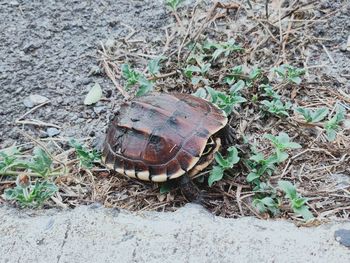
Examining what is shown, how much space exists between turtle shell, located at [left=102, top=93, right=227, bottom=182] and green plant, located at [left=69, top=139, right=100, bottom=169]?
0.07 m

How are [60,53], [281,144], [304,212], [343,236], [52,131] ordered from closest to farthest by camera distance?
1. [343,236]
2. [304,212]
3. [281,144]
4. [52,131]
5. [60,53]

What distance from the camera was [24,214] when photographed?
6.43 ft

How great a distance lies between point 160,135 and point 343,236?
77 centimetres

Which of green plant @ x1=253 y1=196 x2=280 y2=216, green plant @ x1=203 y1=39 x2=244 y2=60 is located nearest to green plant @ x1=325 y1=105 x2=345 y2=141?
green plant @ x1=253 y1=196 x2=280 y2=216

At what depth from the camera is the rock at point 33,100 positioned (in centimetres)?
257

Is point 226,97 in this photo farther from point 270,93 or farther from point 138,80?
point 138,80

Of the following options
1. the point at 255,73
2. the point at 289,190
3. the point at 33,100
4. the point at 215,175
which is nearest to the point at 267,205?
the point at 289,190

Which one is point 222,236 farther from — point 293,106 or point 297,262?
point 293,106

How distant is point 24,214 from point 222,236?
0.75m

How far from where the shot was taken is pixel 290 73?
98.3 inches

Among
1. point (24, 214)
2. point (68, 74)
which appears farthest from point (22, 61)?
point (24, 214)

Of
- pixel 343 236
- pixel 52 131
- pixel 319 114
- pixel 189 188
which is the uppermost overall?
pixel 343 236

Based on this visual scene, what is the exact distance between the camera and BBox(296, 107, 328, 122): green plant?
2.30m

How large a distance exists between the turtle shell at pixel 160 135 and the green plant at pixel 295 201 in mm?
340
